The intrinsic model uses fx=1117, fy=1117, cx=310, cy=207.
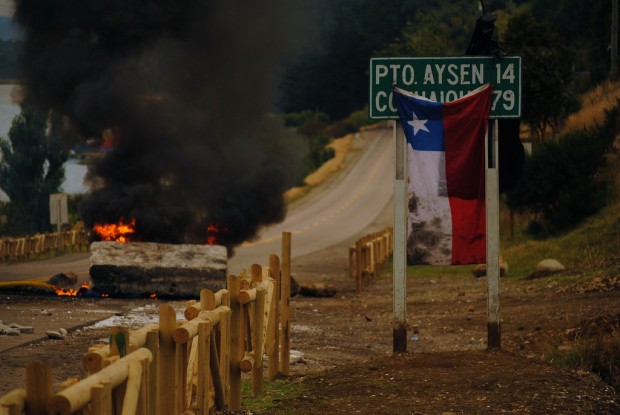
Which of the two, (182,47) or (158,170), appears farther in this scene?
(182,47)

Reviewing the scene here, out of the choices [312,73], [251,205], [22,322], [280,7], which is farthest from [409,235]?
[312,73]

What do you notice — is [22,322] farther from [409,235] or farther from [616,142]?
[616,142]

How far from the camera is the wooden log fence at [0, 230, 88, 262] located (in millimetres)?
36531

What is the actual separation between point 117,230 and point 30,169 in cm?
3535

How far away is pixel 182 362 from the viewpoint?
7.45 metres

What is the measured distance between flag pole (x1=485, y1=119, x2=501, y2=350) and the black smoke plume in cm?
1502

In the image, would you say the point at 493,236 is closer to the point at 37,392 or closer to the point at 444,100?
the point at 444,100

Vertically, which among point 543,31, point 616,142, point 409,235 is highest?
point 543,31

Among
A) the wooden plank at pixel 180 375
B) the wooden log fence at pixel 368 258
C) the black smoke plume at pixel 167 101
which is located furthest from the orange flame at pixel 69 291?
Result: the wooden plank at pixel 180 375

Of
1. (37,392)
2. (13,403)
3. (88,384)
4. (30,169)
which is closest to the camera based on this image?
(13,403)

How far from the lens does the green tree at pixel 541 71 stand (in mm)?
40969

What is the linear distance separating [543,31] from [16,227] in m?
26.8

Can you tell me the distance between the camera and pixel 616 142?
33000 millimetres

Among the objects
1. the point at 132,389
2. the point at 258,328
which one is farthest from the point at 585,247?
the point at 132,389
